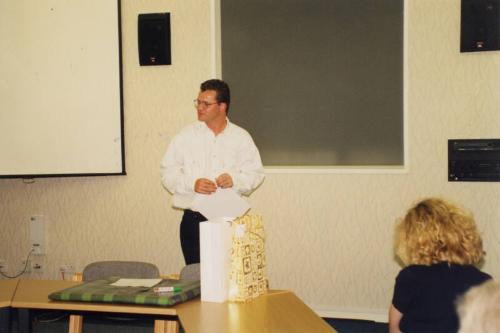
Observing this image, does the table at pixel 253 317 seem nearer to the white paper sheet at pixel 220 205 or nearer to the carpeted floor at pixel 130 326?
the white paper sheet at pixel 220 205

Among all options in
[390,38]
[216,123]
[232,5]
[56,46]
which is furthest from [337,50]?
[56,46]

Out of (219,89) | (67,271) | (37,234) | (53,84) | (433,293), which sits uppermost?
(53,84)

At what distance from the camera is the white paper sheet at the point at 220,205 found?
3.29m

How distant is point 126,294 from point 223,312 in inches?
16.4

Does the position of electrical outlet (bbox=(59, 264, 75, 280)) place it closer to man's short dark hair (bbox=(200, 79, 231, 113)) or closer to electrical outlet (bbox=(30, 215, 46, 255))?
electrical outlet (bbox=(30, 215, 46, 255))

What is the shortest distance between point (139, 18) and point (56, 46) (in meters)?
0.69

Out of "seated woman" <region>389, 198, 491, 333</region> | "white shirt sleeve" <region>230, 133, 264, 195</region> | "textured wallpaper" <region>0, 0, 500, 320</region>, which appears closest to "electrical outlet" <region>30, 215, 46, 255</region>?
"textured wallpaper" <region>0, 0, 500, 320</region>

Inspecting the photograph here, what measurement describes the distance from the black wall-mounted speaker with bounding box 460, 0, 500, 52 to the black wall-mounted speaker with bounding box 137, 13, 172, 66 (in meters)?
2.25

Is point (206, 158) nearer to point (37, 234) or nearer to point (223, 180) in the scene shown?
point (223, 180)

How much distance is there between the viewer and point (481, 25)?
4.18 metres

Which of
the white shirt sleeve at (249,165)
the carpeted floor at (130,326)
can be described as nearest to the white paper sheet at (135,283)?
the white shirt sleeve at (249,165)

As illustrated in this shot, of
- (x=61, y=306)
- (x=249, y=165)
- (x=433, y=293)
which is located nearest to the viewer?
(x=433, y=293)

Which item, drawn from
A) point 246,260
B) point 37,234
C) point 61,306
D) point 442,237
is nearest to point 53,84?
point 37,234

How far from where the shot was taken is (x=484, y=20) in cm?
418
